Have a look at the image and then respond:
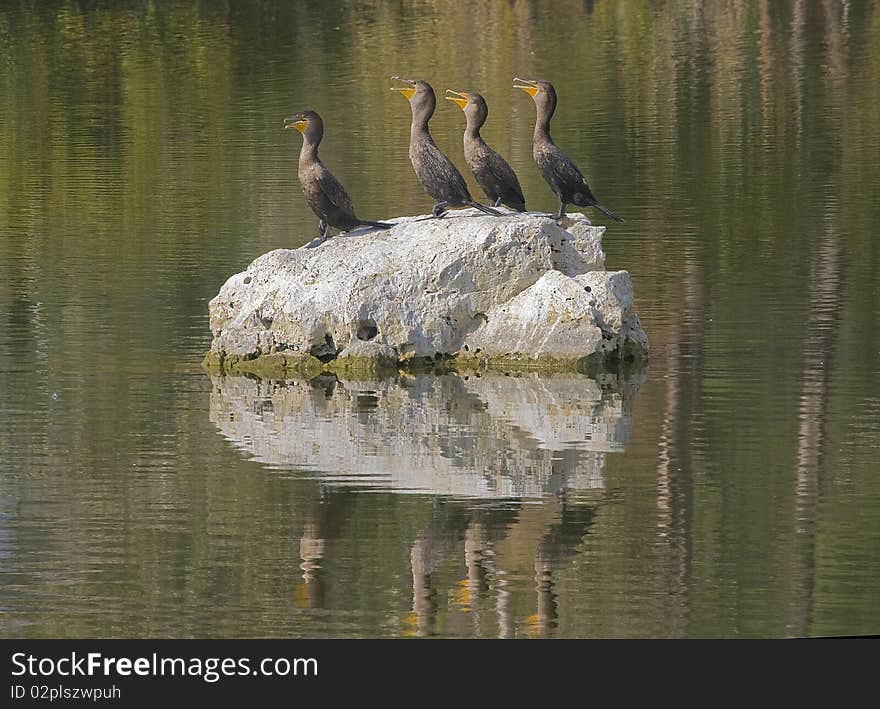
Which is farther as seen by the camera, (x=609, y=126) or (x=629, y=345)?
(x=609, y=126)

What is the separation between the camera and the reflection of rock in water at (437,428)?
13969 millimetres

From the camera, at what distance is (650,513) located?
12.8 meters

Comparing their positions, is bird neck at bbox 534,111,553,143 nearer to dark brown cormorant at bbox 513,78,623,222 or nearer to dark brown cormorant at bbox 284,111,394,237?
dark brown cormorant at bbox 513,78,623,222

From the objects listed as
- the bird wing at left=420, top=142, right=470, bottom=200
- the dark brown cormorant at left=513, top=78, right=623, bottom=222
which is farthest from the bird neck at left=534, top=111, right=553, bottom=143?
the bird wing at left=420, top=142, right=470, bottom=200

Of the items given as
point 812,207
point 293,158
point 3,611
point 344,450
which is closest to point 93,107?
point 293,158

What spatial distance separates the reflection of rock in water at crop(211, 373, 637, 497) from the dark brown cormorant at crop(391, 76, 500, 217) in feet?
5.92

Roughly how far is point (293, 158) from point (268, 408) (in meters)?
17.6

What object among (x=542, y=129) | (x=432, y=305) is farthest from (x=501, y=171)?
(x=432, y=305)

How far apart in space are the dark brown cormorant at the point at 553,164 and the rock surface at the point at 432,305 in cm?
111

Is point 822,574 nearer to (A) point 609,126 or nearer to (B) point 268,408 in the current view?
(B) point 268,408

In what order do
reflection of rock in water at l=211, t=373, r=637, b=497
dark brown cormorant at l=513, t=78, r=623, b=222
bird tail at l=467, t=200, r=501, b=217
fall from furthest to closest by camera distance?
1. dark brown cormorant at l=513, t=78, r=623, b=222
2. bird tail at l=467, t=200, r=501, b=217
3. reflection of rock in water at l=211, t=373, r=637, b=497

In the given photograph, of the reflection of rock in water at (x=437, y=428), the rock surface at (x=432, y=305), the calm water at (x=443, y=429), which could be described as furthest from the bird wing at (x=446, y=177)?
the calm water at (x=443, y=429)

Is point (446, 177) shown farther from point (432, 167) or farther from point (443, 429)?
point (443, 429)

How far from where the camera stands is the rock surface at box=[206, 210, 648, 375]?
57.6 feet
